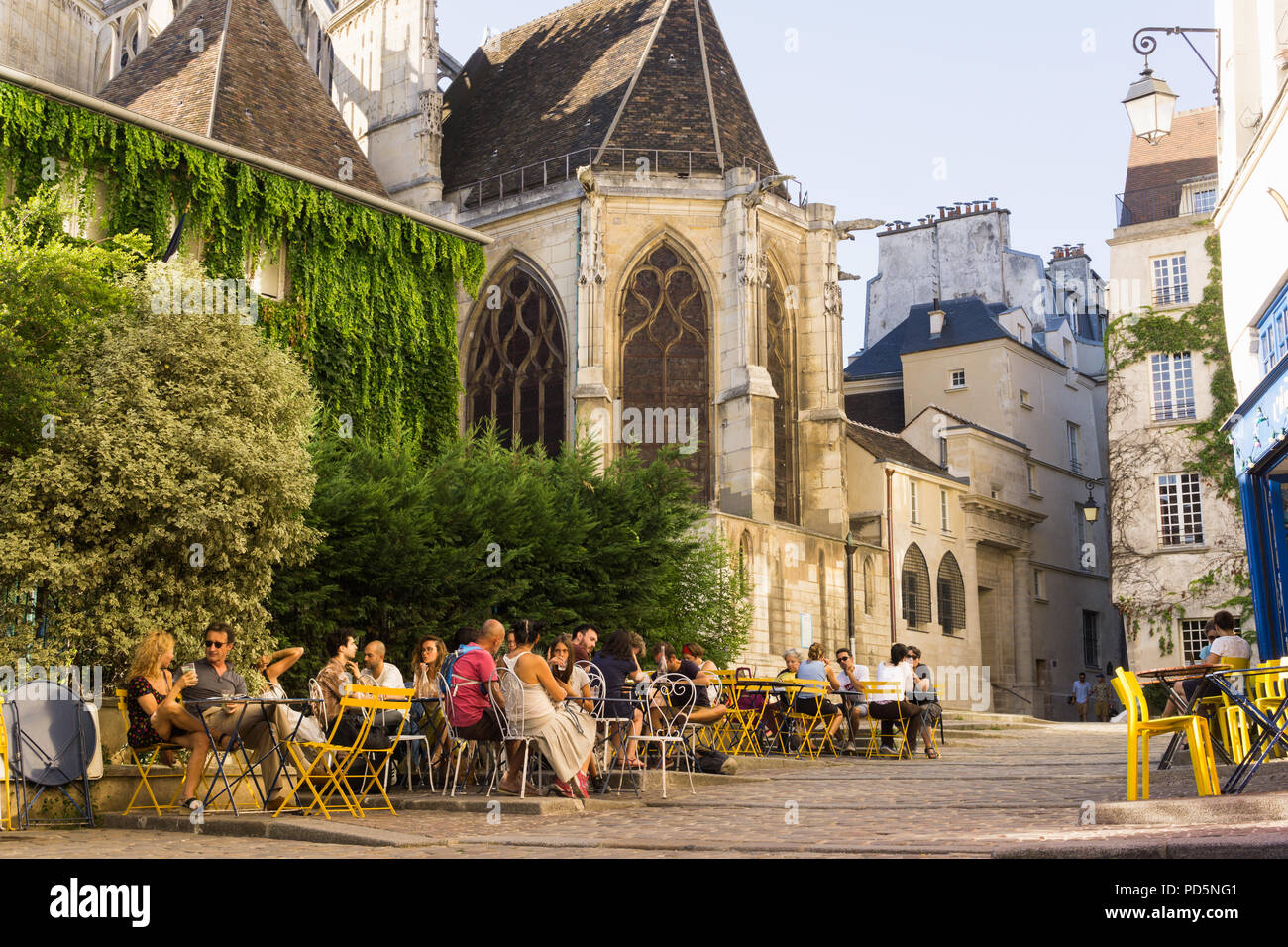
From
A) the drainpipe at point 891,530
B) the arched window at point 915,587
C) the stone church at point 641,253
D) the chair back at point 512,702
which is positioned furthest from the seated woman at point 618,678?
the arched window at point 915,587

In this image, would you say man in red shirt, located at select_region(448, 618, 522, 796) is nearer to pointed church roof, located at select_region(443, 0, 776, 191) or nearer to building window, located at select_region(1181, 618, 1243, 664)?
pointed church roof, located at select_region(443, 0, 776, 191)

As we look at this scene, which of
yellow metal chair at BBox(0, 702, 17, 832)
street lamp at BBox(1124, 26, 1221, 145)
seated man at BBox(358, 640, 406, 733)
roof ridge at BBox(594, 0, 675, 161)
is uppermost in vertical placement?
roof ridge at BBox(594, 0, 675, 161)

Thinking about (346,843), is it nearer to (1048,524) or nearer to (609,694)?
(609,694)

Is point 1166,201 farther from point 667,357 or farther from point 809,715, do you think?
point 809,715

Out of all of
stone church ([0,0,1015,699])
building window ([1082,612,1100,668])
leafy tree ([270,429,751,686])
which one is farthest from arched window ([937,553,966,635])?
leafy tree ([270,429,751,686])

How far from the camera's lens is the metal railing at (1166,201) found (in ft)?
115

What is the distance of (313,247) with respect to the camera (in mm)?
23312

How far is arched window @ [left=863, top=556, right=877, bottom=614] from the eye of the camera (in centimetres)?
3281

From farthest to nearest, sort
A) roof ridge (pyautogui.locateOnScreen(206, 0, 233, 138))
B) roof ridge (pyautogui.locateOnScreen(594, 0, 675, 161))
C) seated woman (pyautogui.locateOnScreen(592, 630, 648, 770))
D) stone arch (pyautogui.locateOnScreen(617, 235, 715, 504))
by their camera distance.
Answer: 1. roof ridge (pyautogui.locateOnScreen(594, 0, 675, 161))
2. stone arch (pyautogui.locateOnScreen(617, 235, 715, 504))
3. roof ridge (pyautogui.locateOnScreen(206, 0, 233, 138))
4. seated woman (pyautogui.locateOnScreen(592, 630, 648, 770))

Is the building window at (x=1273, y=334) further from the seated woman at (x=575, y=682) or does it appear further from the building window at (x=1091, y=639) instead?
the building window at (x=1091, y=639)

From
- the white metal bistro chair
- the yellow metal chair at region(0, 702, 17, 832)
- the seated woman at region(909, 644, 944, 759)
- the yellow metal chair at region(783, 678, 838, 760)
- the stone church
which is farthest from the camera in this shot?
the stone church

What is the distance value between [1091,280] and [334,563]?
4215cm

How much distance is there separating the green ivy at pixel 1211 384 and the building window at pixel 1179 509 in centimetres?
50

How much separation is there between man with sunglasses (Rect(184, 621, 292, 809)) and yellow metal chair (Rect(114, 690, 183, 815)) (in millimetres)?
362
